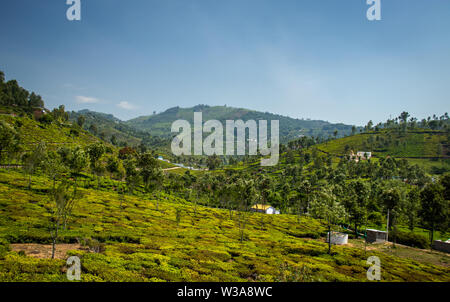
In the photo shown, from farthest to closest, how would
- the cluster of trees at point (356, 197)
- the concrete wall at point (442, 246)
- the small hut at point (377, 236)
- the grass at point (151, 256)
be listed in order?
the small hut at point (377, 236) < the cluster of trees at point (356, 197) < the concrete wall at point (442, 246) < the grass at point (151, 256)

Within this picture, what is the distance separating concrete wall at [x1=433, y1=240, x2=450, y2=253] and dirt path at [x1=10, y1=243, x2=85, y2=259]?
74137mm

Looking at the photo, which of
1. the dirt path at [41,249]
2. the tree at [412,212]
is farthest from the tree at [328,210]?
the tree at [412,212]

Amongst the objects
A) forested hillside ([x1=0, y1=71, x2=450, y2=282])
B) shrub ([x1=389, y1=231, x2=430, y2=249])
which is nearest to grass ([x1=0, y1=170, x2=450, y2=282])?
forested hillside ([x1=0, y1=71, x2=450, y2=282])

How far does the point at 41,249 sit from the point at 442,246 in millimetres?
77853

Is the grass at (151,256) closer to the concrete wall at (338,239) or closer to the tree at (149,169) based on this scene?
the concrete wall at (338,239)

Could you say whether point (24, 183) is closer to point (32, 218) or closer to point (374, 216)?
point (32, 218)

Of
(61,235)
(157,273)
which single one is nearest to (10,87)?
(61,235)

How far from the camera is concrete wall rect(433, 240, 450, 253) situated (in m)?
51.7

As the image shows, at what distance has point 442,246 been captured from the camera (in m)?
52.5

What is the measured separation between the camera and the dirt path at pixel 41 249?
20558 mm

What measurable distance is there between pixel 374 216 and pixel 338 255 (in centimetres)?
5018

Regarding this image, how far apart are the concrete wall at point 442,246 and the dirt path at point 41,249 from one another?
74137 millimetres

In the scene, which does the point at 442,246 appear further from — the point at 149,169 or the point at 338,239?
the point at 149,169

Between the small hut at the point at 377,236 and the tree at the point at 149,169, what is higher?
the tree at the point at 149,169
